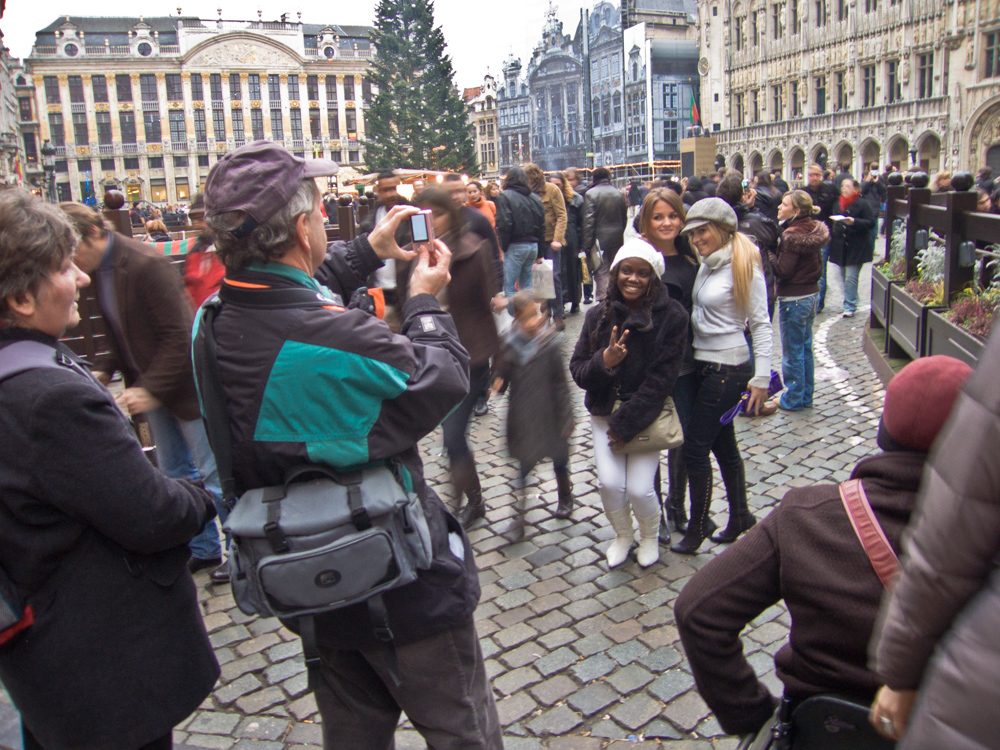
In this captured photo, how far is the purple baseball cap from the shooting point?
1.83 meters

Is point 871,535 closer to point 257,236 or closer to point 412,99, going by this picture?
point 257,236

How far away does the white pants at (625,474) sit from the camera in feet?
13.7

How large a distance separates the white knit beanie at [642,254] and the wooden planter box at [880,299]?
567 cm

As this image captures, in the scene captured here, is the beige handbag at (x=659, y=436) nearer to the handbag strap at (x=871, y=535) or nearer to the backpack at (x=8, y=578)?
the handbag strap at (x=871, y=535)

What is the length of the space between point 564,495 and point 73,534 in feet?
11.3

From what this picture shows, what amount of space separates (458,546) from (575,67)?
80261mm

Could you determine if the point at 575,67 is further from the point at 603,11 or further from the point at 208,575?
the point at 208,575

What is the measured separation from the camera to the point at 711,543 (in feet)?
15.1

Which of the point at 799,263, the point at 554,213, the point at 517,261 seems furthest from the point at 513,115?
the point at 799,263

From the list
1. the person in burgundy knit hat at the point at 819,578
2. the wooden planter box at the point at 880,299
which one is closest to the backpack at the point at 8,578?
the person in burgundy knit hat at the point at 819,578

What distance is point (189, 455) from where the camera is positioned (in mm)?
4703

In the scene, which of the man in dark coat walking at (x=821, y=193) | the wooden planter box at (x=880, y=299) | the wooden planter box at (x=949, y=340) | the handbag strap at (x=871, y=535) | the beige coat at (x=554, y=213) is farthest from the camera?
the man in dark coat walking at (x=821, y=193)

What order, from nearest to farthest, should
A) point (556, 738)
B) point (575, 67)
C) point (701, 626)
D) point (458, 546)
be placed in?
point (701, 626) → point (458, 546) → point (556, 738) → point (575, 67)

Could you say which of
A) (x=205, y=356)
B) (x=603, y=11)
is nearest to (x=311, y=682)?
(x=205, y=356)
